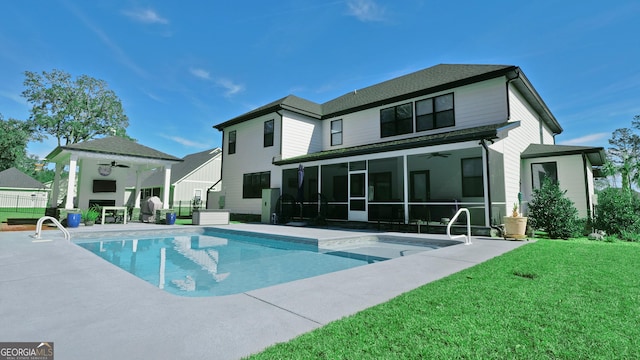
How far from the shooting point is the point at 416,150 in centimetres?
1035

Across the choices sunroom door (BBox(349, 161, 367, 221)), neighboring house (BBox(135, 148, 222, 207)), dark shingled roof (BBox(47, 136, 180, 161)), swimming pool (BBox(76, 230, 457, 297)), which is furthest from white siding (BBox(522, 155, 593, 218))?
neighboring house (BBox(135, 148, 222, 207))

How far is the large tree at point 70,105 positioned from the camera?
30906 millimetres

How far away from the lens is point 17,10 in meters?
14.9

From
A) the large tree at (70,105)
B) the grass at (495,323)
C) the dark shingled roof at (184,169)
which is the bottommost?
the grass at (495,323)

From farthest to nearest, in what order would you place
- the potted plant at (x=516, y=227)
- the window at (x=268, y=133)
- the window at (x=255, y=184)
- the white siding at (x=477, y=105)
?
the window at (x=268, y=133), the window at (x=255, y=184), the white siding at (x=477, y=105), the potted plant at (x=516, y=227)

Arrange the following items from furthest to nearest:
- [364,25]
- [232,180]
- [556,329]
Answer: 1. [232,180]
2. [364,25]
3. [556,329]

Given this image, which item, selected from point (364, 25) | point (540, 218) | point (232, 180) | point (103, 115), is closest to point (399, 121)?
point (364, 25)

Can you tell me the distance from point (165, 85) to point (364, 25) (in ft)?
60.0

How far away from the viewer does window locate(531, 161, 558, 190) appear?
12.0 metres

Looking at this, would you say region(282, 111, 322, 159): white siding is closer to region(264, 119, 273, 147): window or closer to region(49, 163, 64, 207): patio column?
region(264, 119, 273, 147): window

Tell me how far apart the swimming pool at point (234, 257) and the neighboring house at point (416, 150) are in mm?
3225

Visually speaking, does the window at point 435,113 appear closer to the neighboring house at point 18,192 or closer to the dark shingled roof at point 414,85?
the dark shingled roof at point 414,85

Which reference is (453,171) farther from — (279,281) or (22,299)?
(22,299)

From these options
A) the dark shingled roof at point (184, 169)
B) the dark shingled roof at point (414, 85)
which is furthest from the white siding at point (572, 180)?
the dark shingled roof at point (184, 169)
